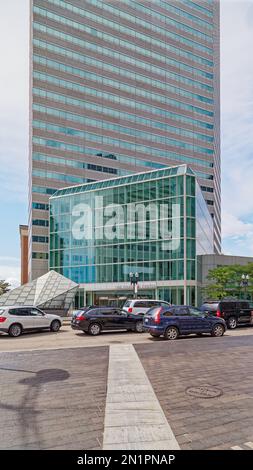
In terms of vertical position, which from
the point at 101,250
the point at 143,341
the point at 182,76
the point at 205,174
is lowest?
the point at 143,341

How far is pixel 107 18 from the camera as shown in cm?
8669

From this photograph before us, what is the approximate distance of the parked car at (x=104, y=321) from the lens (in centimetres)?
1852

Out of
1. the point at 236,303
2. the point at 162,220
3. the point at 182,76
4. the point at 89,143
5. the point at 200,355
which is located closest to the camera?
the point at 200,355

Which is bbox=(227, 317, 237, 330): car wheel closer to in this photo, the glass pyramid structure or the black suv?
the black suv

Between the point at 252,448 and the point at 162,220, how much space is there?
1754 inches

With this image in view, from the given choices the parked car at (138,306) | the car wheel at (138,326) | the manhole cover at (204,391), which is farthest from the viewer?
the parked car at (138,306)

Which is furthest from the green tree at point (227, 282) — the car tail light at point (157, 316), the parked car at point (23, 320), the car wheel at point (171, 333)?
the car tail light at point (157, 316)

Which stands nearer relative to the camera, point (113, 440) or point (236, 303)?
point (113, 440)

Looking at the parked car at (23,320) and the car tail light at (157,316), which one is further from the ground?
the car tail light at (157,316)

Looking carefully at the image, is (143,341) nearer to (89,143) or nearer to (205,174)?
(89,143)

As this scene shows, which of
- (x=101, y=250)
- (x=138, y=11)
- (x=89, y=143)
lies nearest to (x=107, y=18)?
(x=138, y=11)

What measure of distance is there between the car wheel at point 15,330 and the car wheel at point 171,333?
7523mm

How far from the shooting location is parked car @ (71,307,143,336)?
18516mm

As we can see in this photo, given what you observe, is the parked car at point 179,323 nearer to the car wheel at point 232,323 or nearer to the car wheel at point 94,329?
the car wheel at point 94,329
